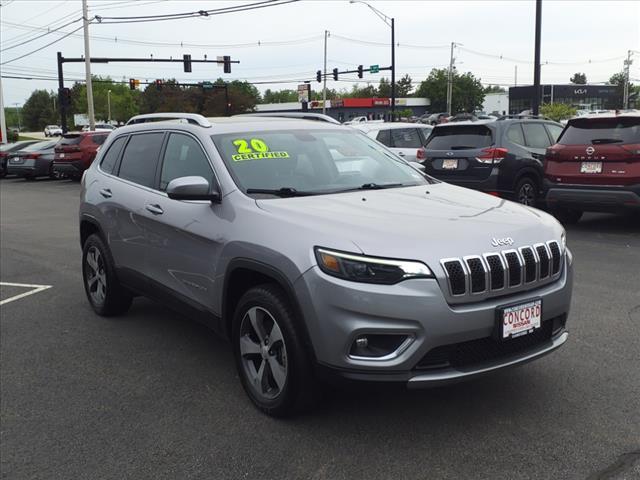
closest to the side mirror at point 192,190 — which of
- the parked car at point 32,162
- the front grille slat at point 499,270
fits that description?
the front grille slat at point 499,270

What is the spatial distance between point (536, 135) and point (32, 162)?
20.1m

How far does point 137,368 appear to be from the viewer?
183 inches

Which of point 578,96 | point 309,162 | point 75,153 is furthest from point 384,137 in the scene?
point 578,96

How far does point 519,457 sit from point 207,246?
2179 mm

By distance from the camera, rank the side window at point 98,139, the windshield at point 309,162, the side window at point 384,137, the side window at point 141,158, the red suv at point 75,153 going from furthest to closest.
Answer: the side window at point 98,139 < the red suv at point 75,153 < the side window at point 384,137 < the side window at point 141,158 < the windshield at point 309,162

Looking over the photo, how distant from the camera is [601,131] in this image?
9.16 metres

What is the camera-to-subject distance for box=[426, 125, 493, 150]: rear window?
10.7 meters

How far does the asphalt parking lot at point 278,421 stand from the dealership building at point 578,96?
10192 cm

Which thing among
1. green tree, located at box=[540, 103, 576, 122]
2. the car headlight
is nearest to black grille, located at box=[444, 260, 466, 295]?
the car headlight

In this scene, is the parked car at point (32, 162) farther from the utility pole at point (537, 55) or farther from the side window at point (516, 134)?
the side window at point (516, 134)

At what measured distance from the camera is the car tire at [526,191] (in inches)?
421

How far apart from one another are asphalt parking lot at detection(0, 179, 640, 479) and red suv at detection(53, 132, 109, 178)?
1769cm

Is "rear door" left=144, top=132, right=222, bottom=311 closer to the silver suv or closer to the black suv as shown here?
the silver suv

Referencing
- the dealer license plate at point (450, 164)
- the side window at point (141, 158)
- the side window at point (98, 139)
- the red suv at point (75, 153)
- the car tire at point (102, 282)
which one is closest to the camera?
the side window at point (141, 158)
